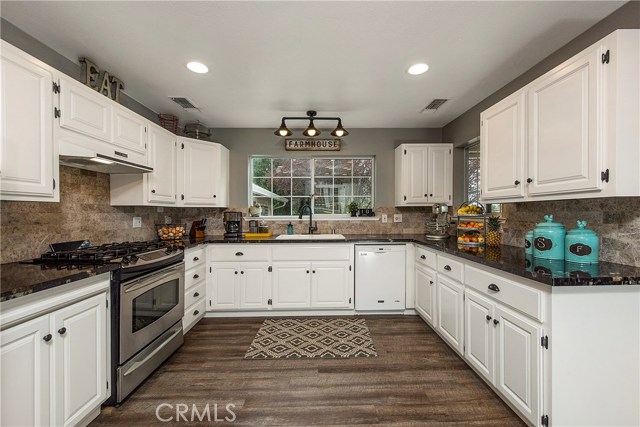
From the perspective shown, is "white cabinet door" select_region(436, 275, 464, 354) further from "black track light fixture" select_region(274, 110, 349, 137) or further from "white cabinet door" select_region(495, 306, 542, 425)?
"black track light fixture" select_region(274, 110, 349, 137)

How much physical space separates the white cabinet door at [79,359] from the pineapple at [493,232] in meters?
3.03

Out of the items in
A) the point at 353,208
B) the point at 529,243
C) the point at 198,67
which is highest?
the point at 198,67

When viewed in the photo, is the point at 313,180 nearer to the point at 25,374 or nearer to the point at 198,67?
the point at 198,67

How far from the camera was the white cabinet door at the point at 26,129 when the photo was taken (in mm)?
1384

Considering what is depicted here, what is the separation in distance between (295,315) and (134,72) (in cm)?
285

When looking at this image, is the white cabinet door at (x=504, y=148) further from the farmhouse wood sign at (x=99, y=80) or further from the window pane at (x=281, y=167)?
the farmhouse wood sign at (x=99, y=80)

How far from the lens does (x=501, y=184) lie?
212 cm

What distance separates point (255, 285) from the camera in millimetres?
3129

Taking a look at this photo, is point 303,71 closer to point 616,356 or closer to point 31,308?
point 31,308

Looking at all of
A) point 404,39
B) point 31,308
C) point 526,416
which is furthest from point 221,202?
point 526,416

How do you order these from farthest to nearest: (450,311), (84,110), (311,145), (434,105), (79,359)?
1. (311,145)
2. (434,105)
3. (450,311)
4. (84,110)
5. (79,359)

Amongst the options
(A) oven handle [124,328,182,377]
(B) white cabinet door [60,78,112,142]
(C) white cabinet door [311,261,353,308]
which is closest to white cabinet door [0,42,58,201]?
(B) white cabinet door [60,78,112,142]

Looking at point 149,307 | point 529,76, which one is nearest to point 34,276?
point 149,307

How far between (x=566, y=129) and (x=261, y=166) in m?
3.29
